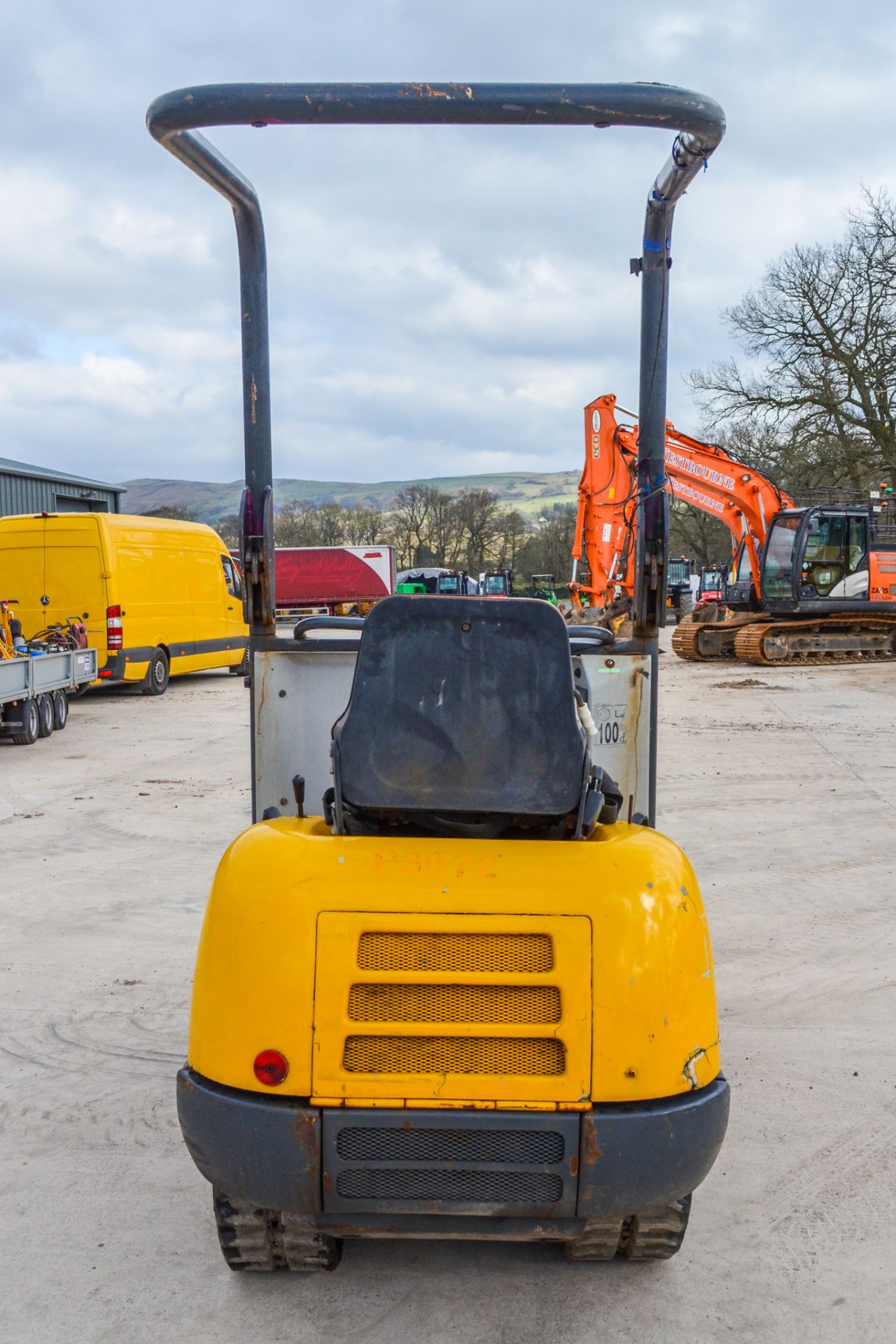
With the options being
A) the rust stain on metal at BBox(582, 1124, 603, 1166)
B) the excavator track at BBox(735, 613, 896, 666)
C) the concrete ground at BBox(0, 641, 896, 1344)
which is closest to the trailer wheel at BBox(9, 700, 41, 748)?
the concrete ground at BBox(0, 641, 896, 1344)

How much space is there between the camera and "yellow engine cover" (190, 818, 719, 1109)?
8.25 ft

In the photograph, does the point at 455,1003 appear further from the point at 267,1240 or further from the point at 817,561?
the point at 817,561

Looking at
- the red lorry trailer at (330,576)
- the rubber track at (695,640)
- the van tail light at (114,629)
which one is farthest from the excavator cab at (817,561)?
the red lorry trailer at (330,576)

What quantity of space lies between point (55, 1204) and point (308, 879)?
152cm

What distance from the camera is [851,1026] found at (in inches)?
181

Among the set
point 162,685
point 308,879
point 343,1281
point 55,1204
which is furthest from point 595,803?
point 162,685

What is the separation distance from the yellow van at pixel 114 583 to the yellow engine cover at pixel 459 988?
43.5 ft

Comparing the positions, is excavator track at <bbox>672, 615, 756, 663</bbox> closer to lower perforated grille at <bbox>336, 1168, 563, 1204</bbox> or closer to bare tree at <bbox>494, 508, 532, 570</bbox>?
lower perforated grille at <bbox>336, 1168, 563, 1204</bbox>

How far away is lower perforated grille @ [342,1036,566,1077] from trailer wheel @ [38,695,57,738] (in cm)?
1114

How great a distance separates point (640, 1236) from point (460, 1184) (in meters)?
0.64

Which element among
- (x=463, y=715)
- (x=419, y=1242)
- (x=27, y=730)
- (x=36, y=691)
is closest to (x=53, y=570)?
(x=36, y=691)

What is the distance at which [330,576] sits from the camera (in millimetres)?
38031

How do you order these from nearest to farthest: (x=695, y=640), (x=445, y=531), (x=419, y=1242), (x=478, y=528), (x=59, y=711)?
(x=419, y=1242), (x=59, y=711), (x=695, y=640), (x=478, y=528), (x=445, y=531)

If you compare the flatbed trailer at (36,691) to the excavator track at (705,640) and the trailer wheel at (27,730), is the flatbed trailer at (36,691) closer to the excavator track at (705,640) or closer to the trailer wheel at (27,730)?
the trailer wheel at (27,730)
